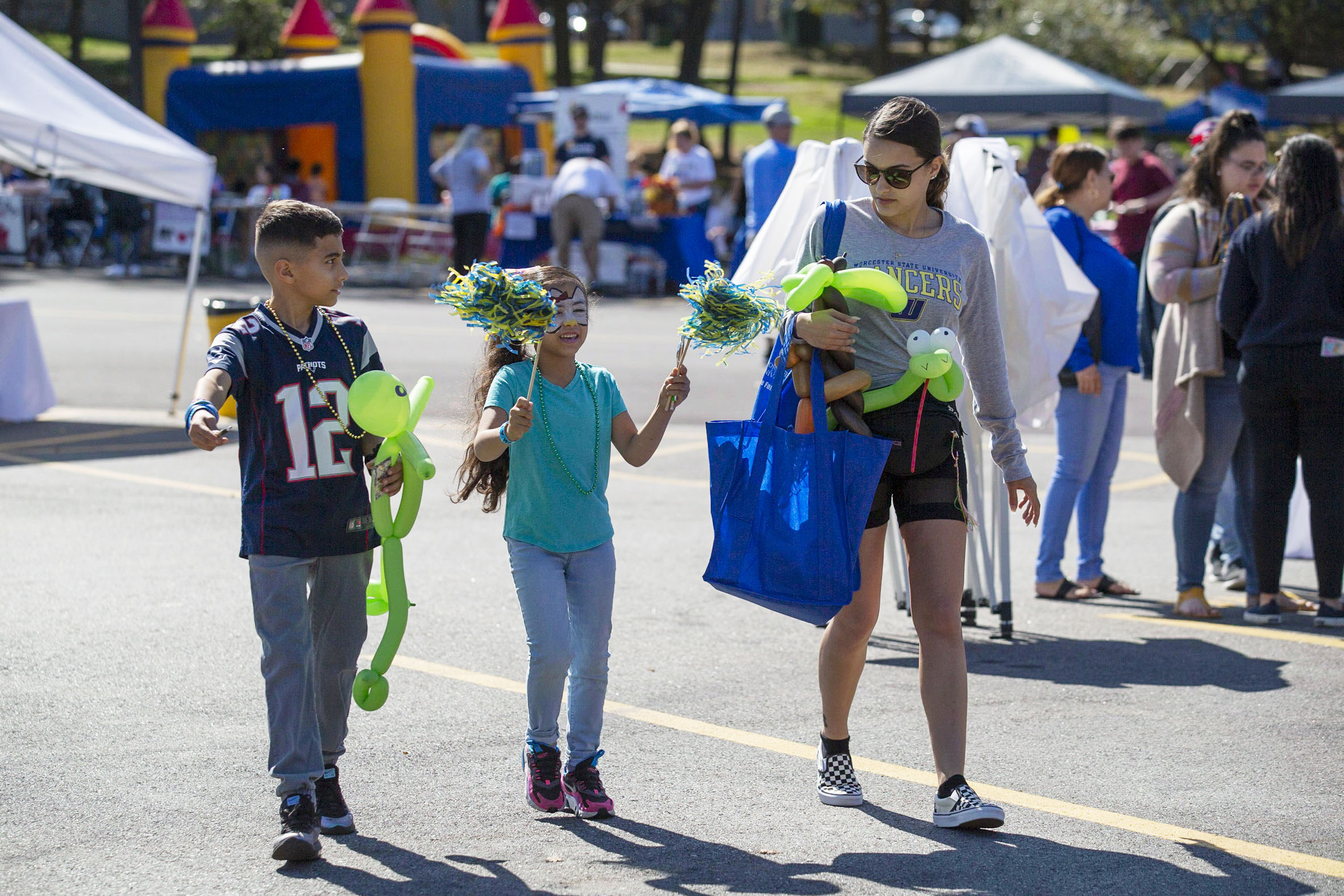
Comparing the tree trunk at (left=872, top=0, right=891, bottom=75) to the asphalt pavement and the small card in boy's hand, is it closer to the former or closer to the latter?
the asphalt pavement

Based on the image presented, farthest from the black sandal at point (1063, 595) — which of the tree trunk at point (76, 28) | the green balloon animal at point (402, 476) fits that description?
the tree trunk at point (76, 28)

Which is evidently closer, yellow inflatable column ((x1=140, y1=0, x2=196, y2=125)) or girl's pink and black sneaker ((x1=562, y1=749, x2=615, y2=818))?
girl's pink and black sneaker ((x1=562, y1=749, x2=615, y2=818))

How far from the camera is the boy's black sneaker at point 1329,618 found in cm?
619

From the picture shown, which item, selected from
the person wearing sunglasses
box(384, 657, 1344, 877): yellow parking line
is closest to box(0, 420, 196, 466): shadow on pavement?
box(384, 657, 1344, 877): yellow parking line

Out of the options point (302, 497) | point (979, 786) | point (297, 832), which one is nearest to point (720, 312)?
point (302, 497)

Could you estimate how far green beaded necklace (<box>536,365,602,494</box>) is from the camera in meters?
3.96

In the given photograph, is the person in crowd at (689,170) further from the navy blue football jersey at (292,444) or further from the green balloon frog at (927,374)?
the navy blue football jersey at (292,444)

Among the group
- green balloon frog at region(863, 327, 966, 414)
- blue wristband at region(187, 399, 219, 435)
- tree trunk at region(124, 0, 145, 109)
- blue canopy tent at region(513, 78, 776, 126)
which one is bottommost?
blue wristband at region(187, 399, 219, 435)

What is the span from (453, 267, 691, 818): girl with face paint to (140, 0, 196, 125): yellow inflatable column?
26.0 meters

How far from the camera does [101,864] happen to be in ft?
11.7

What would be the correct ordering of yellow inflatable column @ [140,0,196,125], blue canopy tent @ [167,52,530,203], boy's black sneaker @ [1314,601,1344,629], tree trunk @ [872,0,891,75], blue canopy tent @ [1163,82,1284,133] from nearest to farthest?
boy's black sneaker @ [1314,601,1344,629] < blue canopy tent @ [167,52,530,203] < blue canopy tent @ [1163,82,1284,133] < yellow inflatable column @ [140,0,196,125] < tree trunk @ [872,0,891,75]

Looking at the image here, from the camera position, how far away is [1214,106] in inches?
1039

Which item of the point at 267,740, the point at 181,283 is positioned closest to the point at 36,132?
the point at 267,740

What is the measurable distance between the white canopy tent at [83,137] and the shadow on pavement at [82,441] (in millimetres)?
641
